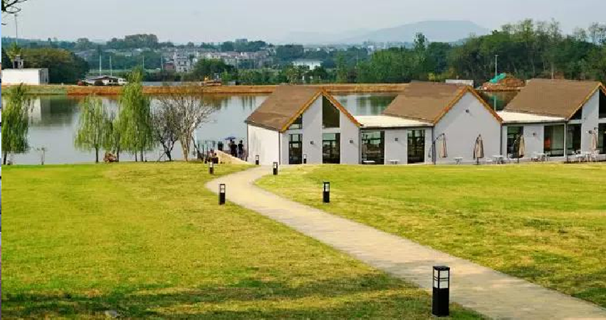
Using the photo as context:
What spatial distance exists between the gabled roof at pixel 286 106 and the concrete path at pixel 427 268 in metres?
10.9

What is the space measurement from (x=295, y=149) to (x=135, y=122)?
7.91 m

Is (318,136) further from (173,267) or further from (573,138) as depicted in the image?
(173,267)

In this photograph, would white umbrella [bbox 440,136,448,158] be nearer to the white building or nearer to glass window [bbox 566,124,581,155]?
the white building

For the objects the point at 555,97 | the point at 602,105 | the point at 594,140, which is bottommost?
the point at 594,140

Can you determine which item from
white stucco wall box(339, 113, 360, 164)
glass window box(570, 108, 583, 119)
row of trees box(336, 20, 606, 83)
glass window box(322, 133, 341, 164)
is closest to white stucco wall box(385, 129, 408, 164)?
white stucco wall box(339, 113, 360, 164)

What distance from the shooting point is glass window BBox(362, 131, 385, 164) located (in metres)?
27.5

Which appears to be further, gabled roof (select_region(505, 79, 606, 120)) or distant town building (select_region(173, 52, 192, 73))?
distant town building (select_region(173, 52, 192, 73))

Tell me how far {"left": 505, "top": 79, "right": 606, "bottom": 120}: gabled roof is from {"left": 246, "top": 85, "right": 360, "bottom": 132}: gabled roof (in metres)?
8.29

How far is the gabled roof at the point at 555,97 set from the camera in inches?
1173

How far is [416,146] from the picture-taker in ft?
92.6

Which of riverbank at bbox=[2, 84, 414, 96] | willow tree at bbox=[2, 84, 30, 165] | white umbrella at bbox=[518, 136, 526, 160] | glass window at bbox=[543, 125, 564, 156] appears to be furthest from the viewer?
riverbank at bbox=[2, 84, 414, 96]

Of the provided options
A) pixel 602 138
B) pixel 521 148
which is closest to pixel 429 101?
pixel 521 148

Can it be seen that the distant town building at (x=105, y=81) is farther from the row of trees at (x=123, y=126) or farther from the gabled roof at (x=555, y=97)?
Result: the gabled roof at (x=555, y=97)

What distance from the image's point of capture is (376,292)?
8.66 meters
